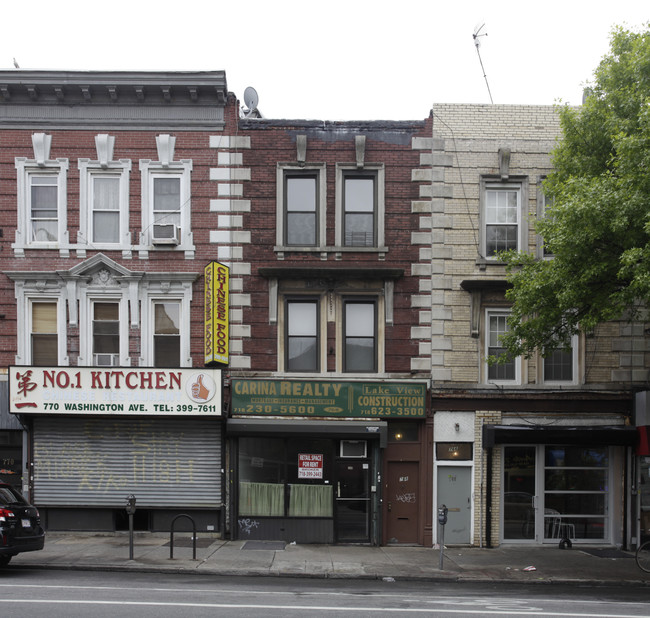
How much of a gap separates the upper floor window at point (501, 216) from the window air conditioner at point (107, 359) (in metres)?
9.73

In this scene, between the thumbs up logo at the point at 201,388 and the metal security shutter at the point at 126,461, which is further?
the metal security shutter at the point at 126,461

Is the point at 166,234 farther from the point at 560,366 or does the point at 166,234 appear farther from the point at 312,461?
the point at 560,366

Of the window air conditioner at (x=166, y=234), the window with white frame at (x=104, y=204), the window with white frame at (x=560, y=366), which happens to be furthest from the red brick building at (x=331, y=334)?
the window with white frame at (x=560, y=366)

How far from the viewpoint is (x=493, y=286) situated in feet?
52.0

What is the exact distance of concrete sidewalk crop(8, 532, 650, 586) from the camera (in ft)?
40.5

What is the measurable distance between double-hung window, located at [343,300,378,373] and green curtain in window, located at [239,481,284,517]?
11.6 ft

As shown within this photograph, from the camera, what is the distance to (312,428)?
50.3 ft

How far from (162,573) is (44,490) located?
5231 millimetres

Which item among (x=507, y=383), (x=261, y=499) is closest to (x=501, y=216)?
(x=507, y=383)

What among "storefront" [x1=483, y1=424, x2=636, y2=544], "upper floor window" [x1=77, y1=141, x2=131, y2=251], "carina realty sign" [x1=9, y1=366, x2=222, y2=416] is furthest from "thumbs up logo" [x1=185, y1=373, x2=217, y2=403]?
"storefront" [x1=483, y1=424, x2=636, y2=544]

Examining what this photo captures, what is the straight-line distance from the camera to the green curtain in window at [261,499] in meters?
15.8

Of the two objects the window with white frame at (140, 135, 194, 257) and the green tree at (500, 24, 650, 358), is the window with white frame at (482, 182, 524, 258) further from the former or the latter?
the window with white frame at (140, 135, 194, 257)

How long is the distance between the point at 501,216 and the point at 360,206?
362 centimetres

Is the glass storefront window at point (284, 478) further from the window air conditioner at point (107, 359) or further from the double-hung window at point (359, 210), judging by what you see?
the double-hung window at point (359, 210)
